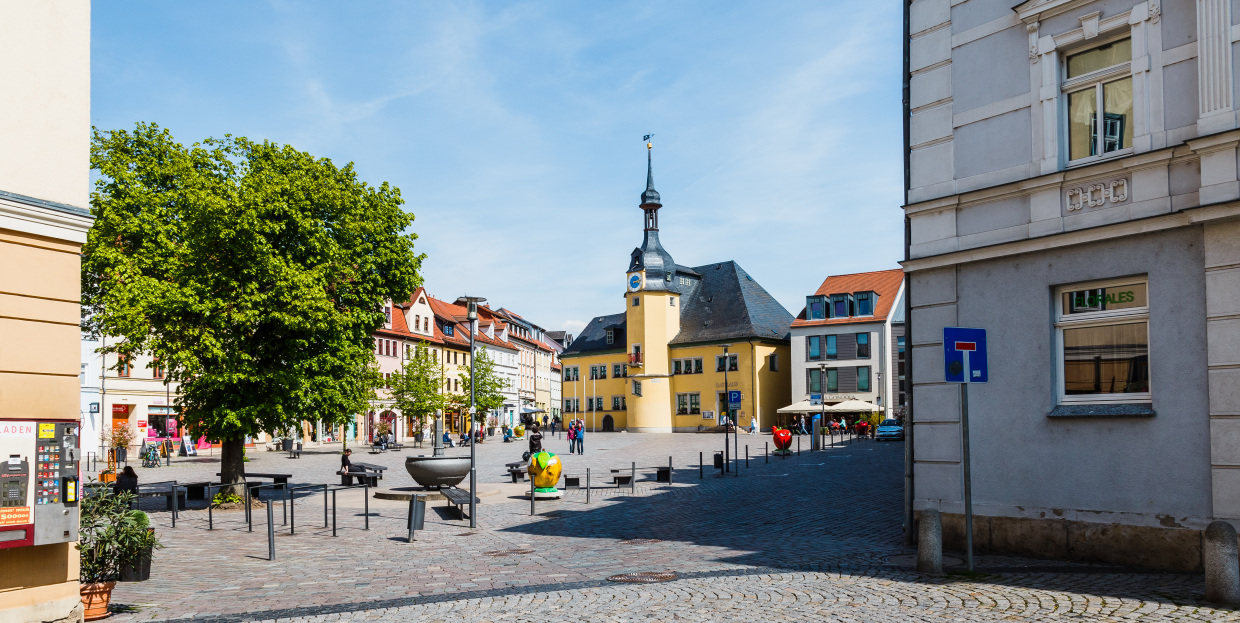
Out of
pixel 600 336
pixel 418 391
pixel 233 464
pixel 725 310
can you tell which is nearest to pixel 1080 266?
pixel 233 464

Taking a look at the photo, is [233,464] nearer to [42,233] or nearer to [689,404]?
[42,233]

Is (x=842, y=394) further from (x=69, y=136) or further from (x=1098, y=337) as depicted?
(x=69, y=136)

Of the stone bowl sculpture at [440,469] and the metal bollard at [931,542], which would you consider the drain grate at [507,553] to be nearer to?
the metal bollard at [931,542]

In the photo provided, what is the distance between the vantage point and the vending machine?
8.89m

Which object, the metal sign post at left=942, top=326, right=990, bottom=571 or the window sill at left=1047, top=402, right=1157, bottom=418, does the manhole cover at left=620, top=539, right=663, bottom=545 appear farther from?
the window sill at left=1047, top=402, right=1157, bottom=418

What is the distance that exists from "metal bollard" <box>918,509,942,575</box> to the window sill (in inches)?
89.4

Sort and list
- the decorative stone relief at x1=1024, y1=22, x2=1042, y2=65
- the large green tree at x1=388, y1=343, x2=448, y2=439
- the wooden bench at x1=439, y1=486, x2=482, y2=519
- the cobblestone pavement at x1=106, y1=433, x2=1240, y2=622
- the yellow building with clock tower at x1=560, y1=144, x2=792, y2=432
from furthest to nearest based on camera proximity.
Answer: the yellow building with clock tower at x1=560, y1=144, x2=792, y2=432 < the large green tree at x1=388, y1=343, x2=448, y2=439 < the wooden bench at x1=439, y1=486, x2=482, y2=519 < the decorative stone relief at x1=1024, y1=22, x2=1042, y2=65 < the cobblestone pavement at x1=106, y1=433, x2=1240, y2=622

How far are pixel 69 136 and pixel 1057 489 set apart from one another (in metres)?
11.9

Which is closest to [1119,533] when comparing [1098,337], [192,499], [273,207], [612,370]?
[1098,337]

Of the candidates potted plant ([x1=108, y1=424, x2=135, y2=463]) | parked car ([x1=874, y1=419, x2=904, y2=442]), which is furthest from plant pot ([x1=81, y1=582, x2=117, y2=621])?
parked car ([x1=874, y1=419, x2=904, y2=442])

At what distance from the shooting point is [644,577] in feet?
38.9

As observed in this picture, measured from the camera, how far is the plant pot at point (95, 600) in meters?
9.98

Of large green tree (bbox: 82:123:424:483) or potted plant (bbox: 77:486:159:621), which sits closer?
potted plant (bbox: 77:486:159:621)

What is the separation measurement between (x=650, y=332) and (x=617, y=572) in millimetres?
72135
